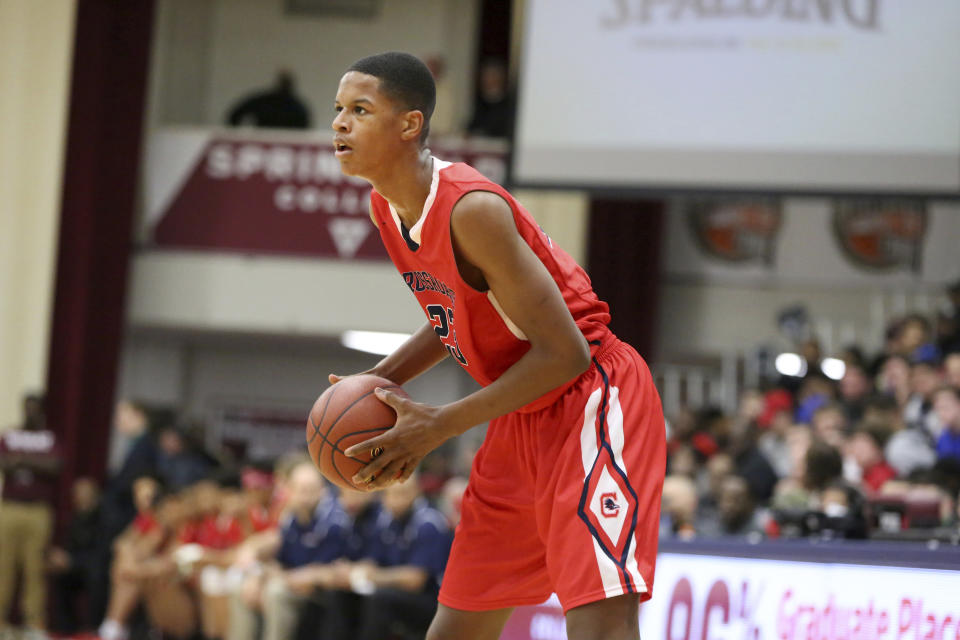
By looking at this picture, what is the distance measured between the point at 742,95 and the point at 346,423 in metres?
7.12

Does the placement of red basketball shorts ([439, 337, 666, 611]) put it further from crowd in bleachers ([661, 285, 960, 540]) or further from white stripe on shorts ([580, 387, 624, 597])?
crowd in bleachers ([661, 285, 960, 540])

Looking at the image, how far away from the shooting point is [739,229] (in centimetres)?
1579

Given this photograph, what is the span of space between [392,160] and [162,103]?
13.4m

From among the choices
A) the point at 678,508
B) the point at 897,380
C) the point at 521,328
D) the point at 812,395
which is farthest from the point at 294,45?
the point at 521,328

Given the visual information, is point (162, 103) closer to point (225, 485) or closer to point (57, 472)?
point (57, 472)

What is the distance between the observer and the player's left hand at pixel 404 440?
3025mm

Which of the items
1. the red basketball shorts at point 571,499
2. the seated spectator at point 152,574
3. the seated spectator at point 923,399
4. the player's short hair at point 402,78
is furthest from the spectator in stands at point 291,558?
the player's short hair at point 402,78

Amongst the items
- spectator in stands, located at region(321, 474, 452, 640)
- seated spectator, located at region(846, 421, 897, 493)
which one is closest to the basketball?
spectator in stands, located at region(321, 474, 452, 640)

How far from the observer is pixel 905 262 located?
15125 millimetres

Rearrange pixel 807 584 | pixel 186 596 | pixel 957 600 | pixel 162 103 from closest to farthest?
pixel 957 600
pixel 807 584
pixel 186 596
pixel 162 103

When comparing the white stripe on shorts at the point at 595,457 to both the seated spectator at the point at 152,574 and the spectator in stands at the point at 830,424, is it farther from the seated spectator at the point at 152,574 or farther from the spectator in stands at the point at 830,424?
the seated spectator at the point at 152,574

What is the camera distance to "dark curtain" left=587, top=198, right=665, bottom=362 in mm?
15352

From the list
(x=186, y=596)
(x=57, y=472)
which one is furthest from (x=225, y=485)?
(x=57, y=472)

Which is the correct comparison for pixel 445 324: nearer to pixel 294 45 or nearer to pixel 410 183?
pixel 410 183
